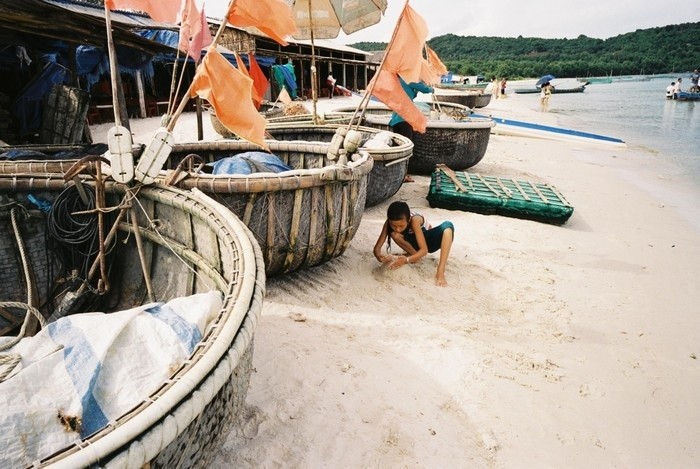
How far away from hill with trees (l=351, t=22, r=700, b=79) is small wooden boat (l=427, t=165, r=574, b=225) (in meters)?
71.8

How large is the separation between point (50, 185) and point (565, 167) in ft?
34.8

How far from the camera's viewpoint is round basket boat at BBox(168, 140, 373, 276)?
286cm

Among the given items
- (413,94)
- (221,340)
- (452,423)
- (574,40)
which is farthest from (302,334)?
(574,40)

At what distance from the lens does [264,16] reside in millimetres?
2812

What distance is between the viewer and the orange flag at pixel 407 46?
383 centimetres

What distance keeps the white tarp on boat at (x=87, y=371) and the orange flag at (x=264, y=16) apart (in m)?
2.08

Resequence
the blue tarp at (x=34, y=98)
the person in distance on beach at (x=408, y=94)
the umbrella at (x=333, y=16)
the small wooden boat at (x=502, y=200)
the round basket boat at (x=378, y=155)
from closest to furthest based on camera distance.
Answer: the round basket boat at (x=378, y=155), the small wooden boat at (x=502, y=200), the umbrella at (x=333, y=16), the person in distance on beach at (x=408, y=94), the blue tarp at (x=34, y=98)

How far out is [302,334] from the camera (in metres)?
2.89

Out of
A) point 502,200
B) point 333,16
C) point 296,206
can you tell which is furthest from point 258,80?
point 296,206

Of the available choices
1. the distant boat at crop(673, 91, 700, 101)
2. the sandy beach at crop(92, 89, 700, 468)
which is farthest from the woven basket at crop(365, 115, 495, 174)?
the distant boat at crop(673, 91, 700, 101)

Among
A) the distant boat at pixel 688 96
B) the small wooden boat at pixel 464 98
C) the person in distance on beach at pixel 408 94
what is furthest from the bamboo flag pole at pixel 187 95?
the distant boat at pixel 688 96

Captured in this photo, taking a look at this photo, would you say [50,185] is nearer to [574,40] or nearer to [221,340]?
[221,340]

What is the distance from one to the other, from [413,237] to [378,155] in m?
1.46

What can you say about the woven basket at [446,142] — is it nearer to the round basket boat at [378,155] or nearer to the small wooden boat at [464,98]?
the round basket boat at [378,155]
